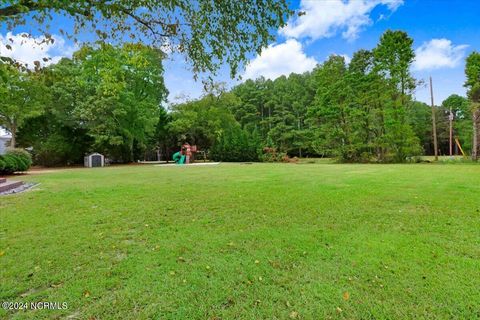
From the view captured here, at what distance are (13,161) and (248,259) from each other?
12.8m

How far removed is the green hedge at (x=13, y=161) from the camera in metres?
11.1

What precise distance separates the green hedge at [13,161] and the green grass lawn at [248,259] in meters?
8.20

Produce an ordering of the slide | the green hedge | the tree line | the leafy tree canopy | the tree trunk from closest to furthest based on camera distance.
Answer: the leafy tree canopy
the green hedge
the tree trunk
the tree line
the slide

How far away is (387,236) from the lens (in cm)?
311

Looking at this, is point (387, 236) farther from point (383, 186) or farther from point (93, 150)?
point (93, 150)

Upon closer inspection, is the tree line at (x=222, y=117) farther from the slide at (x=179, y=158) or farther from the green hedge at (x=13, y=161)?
the green hedge at (x=13, y=161)

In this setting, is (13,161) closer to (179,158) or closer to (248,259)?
(179,158)

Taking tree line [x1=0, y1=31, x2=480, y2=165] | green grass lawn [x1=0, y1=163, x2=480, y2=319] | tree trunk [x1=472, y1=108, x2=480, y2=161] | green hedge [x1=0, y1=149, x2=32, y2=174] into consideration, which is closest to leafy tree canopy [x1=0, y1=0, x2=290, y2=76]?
green grass lawn [x1=0, y1=163, x2=480, y2=319]

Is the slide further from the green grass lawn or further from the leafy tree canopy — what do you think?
the leafy tree canopy

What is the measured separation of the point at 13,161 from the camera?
11.5 meters

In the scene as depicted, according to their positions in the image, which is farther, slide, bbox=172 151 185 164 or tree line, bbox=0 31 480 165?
slide, bbox=172 151 185 164

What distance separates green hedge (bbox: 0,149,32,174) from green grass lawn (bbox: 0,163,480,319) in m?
8.20

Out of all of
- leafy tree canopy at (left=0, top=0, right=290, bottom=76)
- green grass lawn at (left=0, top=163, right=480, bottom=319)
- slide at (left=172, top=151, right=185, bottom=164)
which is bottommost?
A: green grass lawn at (left=0, top=163, right=480, bottom=319)

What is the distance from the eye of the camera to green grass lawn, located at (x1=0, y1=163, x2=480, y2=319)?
1.87 meters
